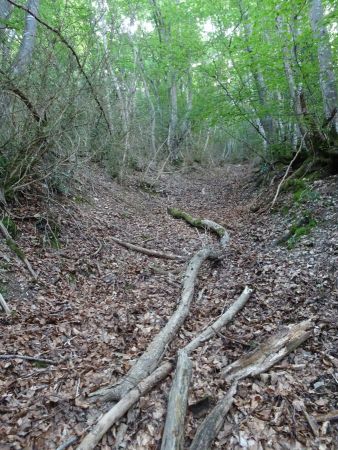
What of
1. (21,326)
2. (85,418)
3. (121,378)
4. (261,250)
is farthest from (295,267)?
(21,326)

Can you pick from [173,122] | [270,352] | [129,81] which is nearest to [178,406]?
[270,352]

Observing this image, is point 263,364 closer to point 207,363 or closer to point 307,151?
point 207,363

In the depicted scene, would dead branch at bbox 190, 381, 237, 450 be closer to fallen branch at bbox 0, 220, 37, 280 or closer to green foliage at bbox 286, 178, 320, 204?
fallen branch at bbox 0, 220, 37, 280

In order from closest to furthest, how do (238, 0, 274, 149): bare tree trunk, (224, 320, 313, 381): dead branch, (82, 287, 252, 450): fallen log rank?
(224, 320, 313, 381): dead branch, (82, 287, 252, 450): fallen log, (238, 0, 274, 149): bare tree trunk

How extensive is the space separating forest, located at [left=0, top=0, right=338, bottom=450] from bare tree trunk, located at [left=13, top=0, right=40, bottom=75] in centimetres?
6

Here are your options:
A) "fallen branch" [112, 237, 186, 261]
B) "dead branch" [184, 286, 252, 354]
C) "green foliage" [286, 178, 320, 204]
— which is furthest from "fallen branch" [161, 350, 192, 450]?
"green foliage" [286, 178, 320, 204]

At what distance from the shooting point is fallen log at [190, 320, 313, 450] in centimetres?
267

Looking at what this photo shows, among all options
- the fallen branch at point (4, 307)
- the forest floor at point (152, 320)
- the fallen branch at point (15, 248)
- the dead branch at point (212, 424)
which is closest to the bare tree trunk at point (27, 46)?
the forest floor at point (152, 320)

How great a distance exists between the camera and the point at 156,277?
5.90 m

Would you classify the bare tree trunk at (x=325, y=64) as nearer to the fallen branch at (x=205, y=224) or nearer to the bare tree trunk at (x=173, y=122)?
the fallen branch at (x=205, y=224)

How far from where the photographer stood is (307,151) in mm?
9695

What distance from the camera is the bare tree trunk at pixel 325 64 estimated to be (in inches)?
297

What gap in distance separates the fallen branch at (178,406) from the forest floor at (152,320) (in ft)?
0.38

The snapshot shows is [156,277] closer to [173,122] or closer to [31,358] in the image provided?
[31,358]
